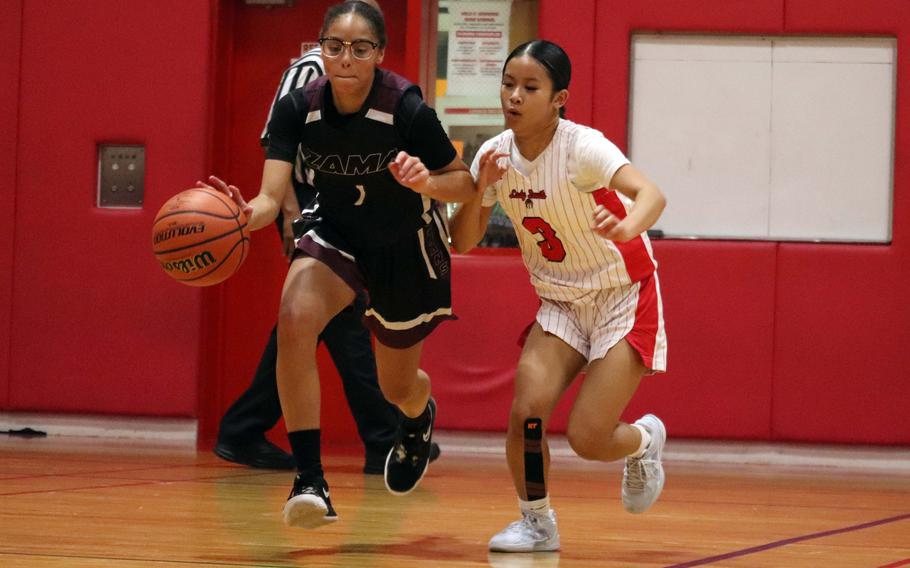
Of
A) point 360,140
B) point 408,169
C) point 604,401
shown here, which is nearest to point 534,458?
point 604,401

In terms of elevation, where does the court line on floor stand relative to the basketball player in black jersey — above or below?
below

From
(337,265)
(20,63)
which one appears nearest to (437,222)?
(337,265)

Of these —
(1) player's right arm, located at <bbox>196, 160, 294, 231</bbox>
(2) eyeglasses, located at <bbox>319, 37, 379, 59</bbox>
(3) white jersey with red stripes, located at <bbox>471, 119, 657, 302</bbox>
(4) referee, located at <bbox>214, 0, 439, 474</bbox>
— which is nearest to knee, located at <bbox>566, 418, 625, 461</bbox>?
(3) white jersey with red stripes, located at <bbox>471, 119, 657, 302</bbox>

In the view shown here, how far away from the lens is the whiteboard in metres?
6.34

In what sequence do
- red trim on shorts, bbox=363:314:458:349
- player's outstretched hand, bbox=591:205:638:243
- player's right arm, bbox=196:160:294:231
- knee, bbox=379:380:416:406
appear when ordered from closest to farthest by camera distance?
player's outstretched hand, bbox=591:205:638:243 < player's right arm, bbox=196:160:294:231 < red trim on shorts, bbox=363:314:458:349 < knee, bbox=379:380:416:406

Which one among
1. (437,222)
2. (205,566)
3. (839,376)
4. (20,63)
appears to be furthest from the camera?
(20,63)

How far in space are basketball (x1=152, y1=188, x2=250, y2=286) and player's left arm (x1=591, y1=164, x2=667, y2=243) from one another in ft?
3.18

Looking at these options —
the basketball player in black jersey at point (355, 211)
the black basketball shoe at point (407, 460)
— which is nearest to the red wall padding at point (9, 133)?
the black basketball shoe at point (407, 460)

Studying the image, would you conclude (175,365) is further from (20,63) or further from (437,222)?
(437,222)

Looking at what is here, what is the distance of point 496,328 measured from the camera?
254 inches

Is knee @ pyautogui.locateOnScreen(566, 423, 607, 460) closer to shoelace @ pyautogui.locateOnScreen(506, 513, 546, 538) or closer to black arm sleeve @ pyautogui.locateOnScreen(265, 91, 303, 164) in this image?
shoelace @ pyautogui.locateOnScreen(506, 513, 546, 538)

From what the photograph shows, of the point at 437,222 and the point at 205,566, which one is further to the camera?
the point at 437,222

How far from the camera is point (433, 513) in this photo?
4043 mm

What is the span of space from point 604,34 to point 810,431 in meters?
2.29
